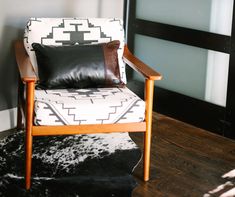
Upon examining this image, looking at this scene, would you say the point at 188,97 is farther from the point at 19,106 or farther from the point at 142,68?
the point at 19,106

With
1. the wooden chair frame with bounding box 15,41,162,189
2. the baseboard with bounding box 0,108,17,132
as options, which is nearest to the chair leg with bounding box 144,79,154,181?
the wooden chair frame with bounding box 15,41,162,189

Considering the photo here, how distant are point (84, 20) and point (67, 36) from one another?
0.15 metres

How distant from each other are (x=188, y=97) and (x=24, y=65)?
3.97 feet

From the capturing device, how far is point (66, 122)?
2455mm

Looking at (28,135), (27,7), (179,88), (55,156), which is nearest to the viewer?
(28,135)

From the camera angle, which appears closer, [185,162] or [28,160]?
[28,160]

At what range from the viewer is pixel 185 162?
2.83m

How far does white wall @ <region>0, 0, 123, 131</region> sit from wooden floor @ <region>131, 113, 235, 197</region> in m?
0.79

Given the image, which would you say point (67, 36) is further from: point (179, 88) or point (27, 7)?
point (179, 88)

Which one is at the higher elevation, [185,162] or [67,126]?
[67,126]

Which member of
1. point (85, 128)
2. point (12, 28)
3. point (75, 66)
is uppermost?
point (12, 28)

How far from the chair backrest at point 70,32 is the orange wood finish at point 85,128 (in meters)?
0.48

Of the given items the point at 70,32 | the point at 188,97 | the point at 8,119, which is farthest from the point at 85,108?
the point at 188,97

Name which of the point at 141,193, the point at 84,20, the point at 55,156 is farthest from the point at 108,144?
the point at 84,20
